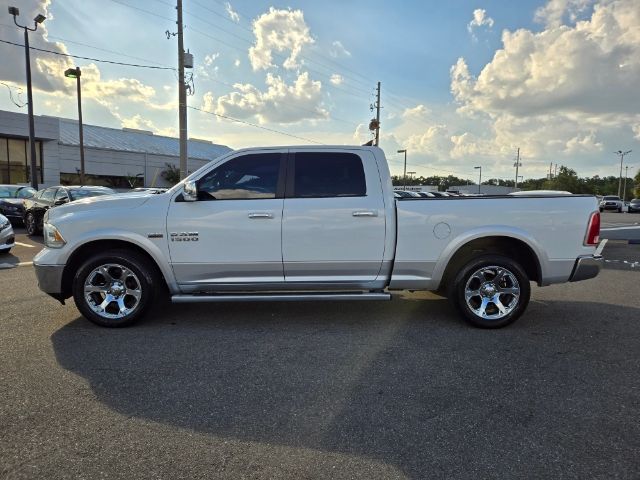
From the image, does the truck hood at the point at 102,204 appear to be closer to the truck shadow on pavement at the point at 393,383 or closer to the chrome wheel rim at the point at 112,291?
the chrome wheel rim at the point at 112,291

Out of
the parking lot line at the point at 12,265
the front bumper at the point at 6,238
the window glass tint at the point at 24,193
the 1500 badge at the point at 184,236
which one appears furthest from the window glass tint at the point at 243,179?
the window glass tint at the point at 24,193

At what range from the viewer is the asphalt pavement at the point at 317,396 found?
254 centimetres

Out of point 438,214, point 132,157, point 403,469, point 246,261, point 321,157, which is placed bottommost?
point 403,469

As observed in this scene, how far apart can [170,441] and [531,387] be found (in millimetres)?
2696

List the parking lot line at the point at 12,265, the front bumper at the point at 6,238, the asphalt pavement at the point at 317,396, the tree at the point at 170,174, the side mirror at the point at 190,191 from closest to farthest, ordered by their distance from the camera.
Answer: the asphalt pavement at the point at 317,396 < the side mirror at the point at 190,191 < the parking lot line at the point at 12,265 < the front bumper at the point at 6,238 < the tree at the point at 170,174

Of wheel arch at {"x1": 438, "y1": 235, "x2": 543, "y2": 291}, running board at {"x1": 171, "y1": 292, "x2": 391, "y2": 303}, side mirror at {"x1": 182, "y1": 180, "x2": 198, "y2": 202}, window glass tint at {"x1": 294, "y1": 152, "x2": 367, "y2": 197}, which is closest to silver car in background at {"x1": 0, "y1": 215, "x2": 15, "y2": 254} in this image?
running board at {"x1": 171, "y1": 292, "x2": 391, "y2": 303}

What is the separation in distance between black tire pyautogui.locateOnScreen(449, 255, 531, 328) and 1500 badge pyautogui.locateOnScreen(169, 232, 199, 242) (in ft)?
9.47

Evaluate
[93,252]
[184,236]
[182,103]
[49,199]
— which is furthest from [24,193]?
[184,236]

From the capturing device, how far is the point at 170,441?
2729mm

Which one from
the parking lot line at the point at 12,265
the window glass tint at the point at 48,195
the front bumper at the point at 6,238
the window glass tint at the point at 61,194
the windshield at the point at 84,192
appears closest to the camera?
the parking lot line at the point at 12,265

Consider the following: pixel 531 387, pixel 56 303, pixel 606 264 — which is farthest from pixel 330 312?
pixel 606 264

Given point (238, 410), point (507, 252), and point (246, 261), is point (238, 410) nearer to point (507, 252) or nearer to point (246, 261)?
point (246, 261)

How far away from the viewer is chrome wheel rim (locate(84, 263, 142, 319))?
190 inches

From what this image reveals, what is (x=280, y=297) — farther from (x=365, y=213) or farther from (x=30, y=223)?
(x=30, y=223)
